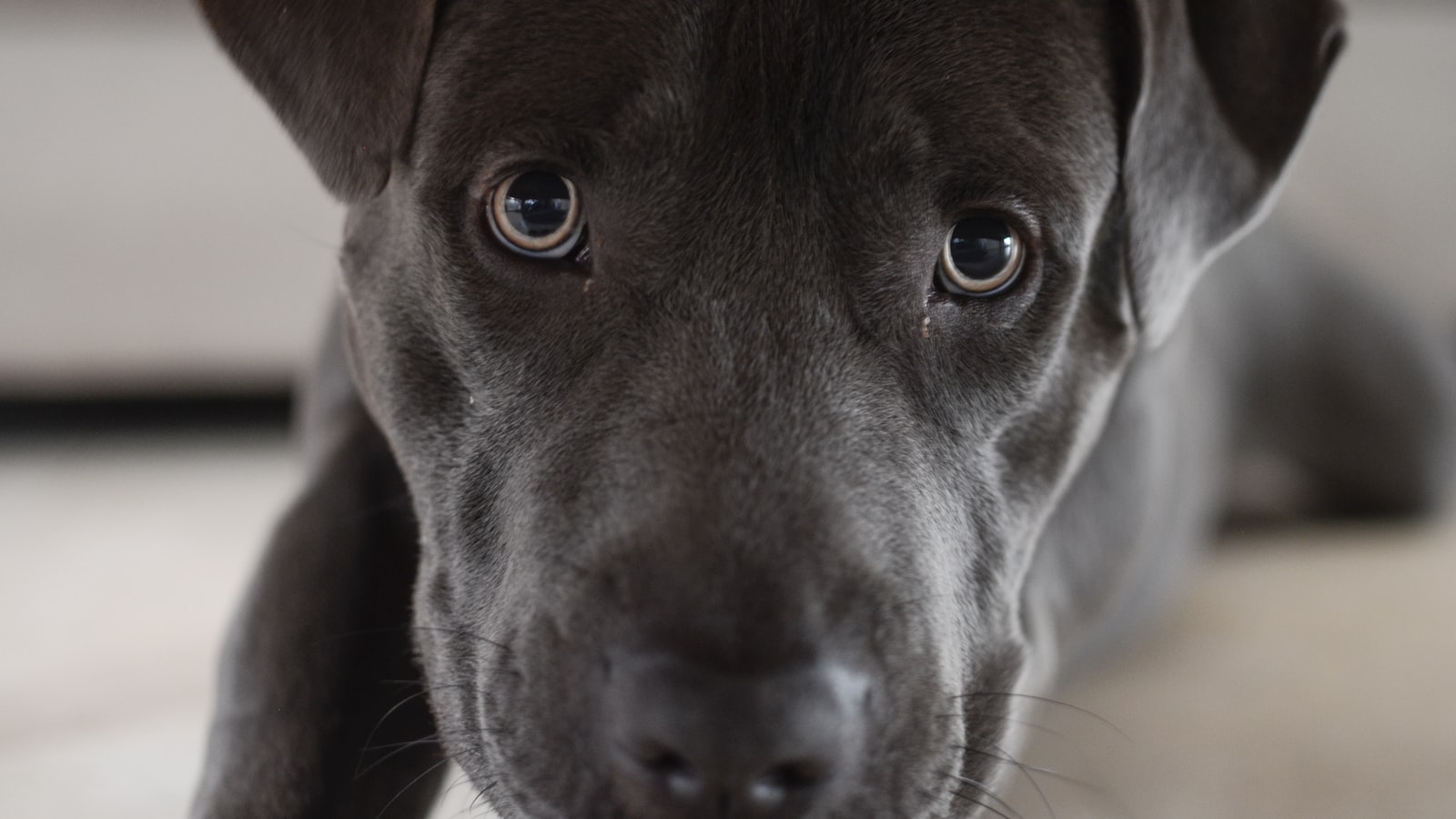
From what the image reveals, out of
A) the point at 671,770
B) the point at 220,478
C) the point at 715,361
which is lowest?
the point at 220,478

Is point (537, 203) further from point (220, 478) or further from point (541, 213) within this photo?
point (220, 478)

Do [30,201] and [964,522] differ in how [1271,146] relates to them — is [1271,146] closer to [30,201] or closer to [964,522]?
[964,522]

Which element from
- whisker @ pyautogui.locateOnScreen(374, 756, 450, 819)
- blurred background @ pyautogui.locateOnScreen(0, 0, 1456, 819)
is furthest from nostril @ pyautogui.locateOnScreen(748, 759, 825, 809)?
blurred background @ pyautogui.locateOnScreen(0, 0, 1456, 819)

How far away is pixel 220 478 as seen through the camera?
301 cm

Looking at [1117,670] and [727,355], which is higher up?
[727,355]

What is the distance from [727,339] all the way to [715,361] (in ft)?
0.08

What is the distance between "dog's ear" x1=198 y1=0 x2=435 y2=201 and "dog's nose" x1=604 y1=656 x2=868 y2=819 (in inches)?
22.4

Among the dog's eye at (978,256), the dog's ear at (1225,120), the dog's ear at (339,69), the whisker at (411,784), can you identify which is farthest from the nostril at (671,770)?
the dog's ear at (1225,120)

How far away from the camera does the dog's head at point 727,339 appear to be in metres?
1.03

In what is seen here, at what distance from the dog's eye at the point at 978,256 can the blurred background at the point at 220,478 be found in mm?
563

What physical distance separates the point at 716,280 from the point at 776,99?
16 cm

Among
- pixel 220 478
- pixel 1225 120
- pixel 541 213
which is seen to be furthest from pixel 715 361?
pixel 220 478

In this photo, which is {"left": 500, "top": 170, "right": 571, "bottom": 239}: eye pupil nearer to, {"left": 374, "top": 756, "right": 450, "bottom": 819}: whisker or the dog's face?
the dog's face

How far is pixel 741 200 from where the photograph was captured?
3.89 feet
